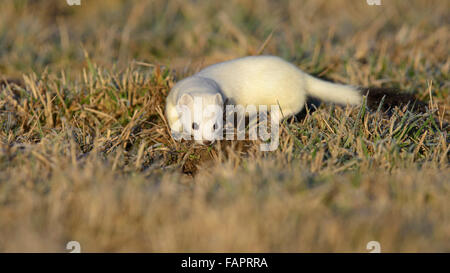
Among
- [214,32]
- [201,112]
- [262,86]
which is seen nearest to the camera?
[201,112]

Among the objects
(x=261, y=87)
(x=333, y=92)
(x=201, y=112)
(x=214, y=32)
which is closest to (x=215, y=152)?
(x=201, y=112)

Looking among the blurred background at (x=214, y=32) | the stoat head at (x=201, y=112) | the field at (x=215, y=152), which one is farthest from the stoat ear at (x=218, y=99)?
the blurred background at (x=214, y=32)

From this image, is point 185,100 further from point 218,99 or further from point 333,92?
point 333,92

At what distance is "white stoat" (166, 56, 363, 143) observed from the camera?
13.1 feet

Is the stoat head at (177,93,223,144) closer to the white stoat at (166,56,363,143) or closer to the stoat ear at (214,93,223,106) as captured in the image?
the stoat ear at (214,93,223,106)

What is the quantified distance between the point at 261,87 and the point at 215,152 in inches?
34.5

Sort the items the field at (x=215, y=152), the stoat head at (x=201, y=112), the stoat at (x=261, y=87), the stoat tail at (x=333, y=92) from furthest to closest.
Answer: the stoat tail at (x=333, y=92) → the stoat at (x=261, y=87) → the stoat head at (x=201, y=112) → the field at (x=215, y=152)

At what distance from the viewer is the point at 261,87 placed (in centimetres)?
418

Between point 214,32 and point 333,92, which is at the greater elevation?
point 214,32

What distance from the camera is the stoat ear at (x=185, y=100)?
3.59 m

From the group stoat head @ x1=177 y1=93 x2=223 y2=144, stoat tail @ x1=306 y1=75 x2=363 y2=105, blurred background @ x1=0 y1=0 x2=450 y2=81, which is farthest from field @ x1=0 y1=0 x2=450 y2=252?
stoat tail @ x1=306 y1=75 x2=363 y2=105

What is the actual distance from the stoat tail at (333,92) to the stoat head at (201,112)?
1.11 meters

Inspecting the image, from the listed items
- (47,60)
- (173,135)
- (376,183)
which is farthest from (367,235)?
(47,60)

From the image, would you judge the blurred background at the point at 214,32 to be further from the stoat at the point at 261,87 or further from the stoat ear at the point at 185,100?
the stoat ear at the point at 185,100
